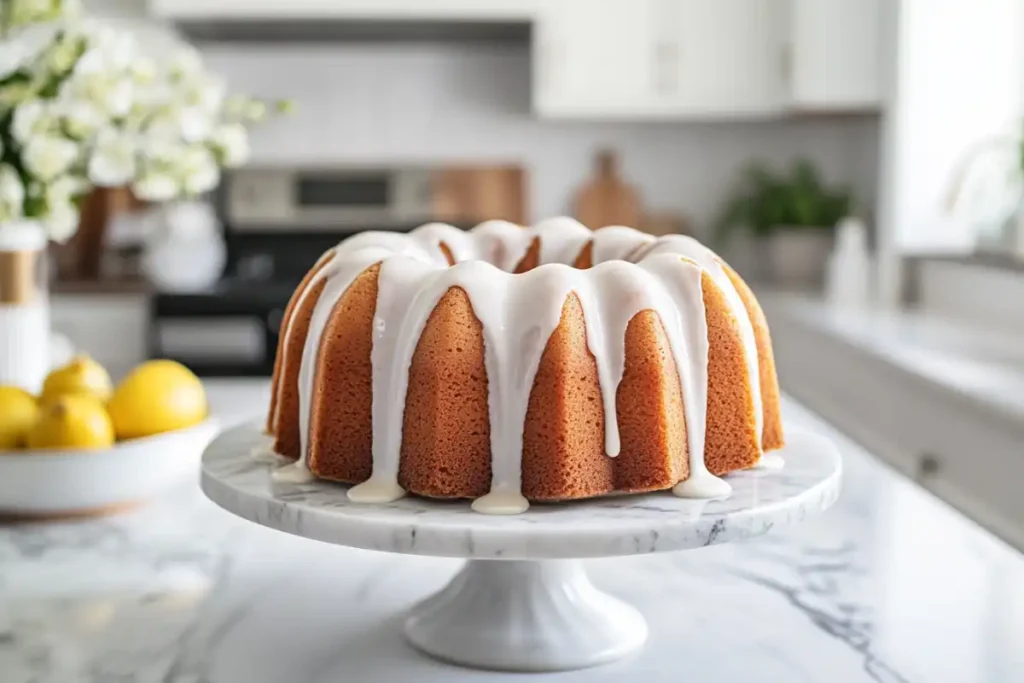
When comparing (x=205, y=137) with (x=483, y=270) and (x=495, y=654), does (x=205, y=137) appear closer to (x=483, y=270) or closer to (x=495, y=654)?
(x=483, y=270)

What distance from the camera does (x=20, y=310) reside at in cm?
133

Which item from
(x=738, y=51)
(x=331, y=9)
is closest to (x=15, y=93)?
(x=331, y=9)

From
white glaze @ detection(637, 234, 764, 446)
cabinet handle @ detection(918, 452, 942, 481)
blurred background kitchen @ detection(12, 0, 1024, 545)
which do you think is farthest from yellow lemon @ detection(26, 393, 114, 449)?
blurred background kitchen @ detection(12, 0, 1024, 545)

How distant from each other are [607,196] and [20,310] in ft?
8.35

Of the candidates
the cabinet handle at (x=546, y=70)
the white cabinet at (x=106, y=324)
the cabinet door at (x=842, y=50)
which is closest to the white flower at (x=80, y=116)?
the white cabinet at (x=106, y=324)

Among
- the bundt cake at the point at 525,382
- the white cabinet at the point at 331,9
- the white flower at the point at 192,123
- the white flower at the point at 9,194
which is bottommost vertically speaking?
the bundt cake at the point at 525,382

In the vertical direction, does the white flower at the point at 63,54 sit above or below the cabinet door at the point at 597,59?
below

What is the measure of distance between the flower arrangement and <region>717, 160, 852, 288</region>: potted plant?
94.6 inches

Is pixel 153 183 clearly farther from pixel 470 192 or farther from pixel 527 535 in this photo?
pixel 470 192

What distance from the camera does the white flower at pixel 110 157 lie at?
4.22 feet

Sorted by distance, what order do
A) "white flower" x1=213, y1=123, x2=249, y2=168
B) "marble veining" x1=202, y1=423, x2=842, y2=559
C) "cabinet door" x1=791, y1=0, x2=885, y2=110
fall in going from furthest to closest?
"cabinet door" x1=791, y1=0, x2=885, y2=110 < "white flower" x1=213, y1=123, x2=249, y2=168 < "marble veining" x1=202, y1=423, x2=842, y2=559

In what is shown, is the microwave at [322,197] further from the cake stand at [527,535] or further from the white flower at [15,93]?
the cake stand at [527,535]

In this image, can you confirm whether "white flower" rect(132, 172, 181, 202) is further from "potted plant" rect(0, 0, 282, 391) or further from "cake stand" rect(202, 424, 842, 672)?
"cake stand" rect(202, 424, 842, 672)

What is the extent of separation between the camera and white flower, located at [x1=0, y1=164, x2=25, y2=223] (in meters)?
1.28
